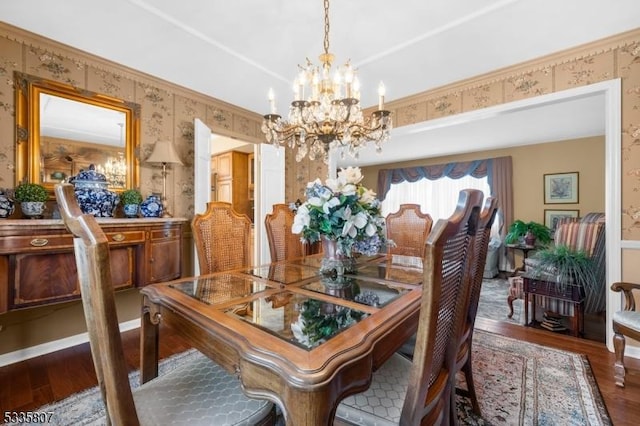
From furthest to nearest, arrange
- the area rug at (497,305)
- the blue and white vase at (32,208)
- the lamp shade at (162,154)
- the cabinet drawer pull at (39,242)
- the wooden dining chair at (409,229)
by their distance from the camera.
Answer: the area rug at (497,305) < the lamp shade at (162,154) < the wooden dining chair at (409,229) < the blue and white vase at (32,208) < the cabinet drawer pull at (39,242)

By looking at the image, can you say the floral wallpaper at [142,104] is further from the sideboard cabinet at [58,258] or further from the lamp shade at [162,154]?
the sideboard cabinet at [58,258]

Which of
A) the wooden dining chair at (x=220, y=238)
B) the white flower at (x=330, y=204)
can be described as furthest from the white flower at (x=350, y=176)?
the wooden dining chair at (x=220, y=238)

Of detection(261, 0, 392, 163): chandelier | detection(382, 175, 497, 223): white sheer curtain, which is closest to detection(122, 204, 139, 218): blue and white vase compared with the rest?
detection(261, 0, 392, 163): chandelier

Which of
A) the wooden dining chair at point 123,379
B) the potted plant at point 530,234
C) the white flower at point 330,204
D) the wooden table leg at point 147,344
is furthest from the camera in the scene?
the potted plant at point 530,234

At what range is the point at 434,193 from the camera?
6.89m

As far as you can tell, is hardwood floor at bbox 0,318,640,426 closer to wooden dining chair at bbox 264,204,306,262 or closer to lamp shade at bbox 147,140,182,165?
wooden dining chair at bbox 264,204,306,262

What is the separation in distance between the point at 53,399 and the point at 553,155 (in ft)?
24.2

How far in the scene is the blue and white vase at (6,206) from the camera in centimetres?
201

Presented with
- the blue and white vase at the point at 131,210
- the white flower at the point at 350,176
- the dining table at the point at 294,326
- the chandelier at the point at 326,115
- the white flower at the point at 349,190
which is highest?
the chandelier at the point at 326,115

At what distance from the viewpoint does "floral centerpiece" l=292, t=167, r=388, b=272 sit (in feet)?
4.77

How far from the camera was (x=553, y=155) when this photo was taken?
17.9ft

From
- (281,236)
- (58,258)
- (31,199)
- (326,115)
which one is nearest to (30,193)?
(31,199)

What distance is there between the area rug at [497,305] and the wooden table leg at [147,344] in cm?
324

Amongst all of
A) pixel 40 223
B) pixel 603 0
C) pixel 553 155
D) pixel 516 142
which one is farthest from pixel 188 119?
pixel 553 155
